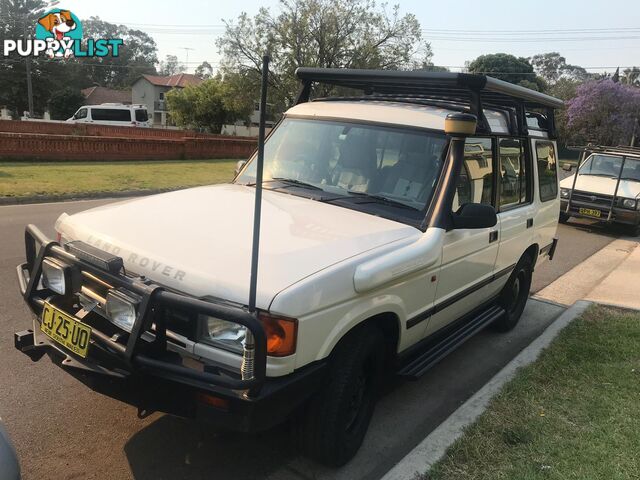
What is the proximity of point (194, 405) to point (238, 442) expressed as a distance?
0.89m

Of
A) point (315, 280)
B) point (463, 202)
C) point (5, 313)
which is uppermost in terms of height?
point (463, 202)

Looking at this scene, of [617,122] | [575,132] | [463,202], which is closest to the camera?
[463,202]

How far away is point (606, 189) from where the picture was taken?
12.1 m

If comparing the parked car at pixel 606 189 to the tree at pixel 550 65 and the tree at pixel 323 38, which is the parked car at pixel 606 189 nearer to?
the tree at pixel 323 38

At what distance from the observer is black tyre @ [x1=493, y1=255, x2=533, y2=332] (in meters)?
5.01

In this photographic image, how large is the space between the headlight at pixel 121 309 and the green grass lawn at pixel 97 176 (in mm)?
9886

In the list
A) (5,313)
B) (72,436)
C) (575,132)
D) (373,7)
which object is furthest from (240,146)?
(575,132)

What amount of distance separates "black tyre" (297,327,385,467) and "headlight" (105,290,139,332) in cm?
97

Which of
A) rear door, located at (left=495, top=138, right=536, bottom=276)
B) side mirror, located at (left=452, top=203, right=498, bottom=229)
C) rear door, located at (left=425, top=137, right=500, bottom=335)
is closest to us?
side mirror, located at (left=452, top=203, right=498, bottom=229)

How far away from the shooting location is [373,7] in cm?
3397

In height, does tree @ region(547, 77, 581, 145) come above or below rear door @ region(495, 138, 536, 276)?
above

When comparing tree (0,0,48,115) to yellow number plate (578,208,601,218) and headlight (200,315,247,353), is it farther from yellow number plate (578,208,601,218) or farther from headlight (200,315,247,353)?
headlight (200,315,247,353)

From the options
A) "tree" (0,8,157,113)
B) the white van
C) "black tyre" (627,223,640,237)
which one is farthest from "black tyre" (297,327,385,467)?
"tree" (0,8,157,113)

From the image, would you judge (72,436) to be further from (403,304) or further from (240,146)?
(240,146)
